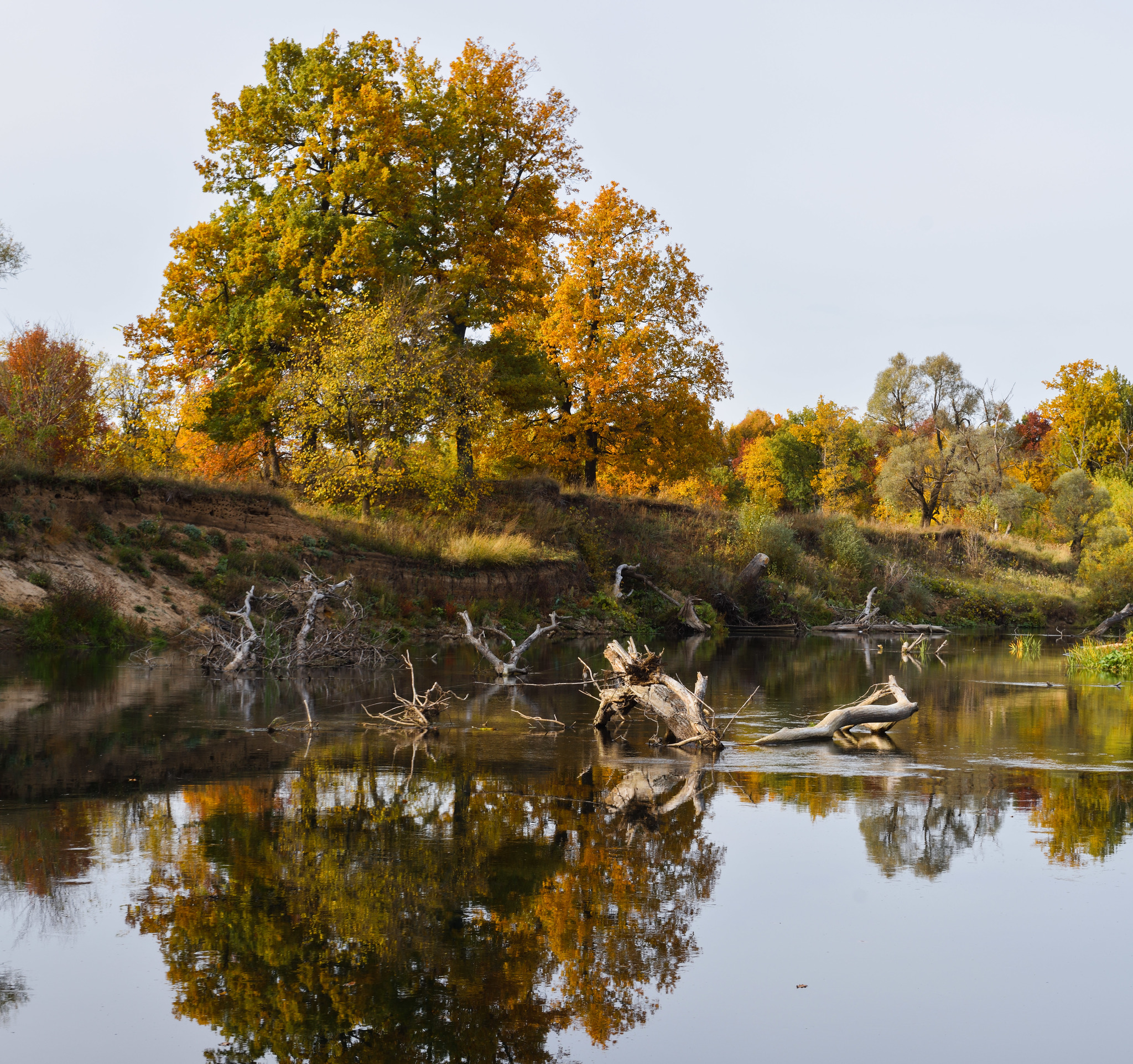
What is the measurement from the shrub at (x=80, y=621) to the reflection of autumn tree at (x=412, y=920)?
15295 millimetres

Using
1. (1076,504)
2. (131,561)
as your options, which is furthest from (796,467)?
(131,561)

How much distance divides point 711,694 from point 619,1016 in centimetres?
1349

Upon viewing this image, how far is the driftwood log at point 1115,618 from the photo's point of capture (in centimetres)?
3838

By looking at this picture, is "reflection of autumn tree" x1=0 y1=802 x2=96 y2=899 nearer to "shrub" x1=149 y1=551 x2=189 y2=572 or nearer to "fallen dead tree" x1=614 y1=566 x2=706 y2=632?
"shrub" x1=149 y1=551 x2=189 y2=572

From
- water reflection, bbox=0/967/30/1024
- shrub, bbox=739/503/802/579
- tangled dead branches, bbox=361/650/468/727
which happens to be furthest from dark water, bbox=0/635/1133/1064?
shrub, bbox=739/503/802/579

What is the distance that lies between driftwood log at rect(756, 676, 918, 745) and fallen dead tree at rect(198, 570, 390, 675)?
10612 mm

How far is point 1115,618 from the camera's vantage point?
1556 inches

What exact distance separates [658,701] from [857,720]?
2858 mm

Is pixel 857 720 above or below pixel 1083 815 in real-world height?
above

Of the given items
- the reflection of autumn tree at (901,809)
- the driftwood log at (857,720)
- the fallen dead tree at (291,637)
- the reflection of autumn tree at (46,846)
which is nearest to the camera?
the reflection of autumn tree at (46,846)

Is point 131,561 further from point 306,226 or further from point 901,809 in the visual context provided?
point 901,809

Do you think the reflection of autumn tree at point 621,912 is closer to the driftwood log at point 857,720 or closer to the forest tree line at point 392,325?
the driftwood log at point 857,720

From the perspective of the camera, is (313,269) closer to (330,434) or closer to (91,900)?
(330,434)

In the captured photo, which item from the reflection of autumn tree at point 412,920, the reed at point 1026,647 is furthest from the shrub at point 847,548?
the reflection of autumn tree at point 412,920
